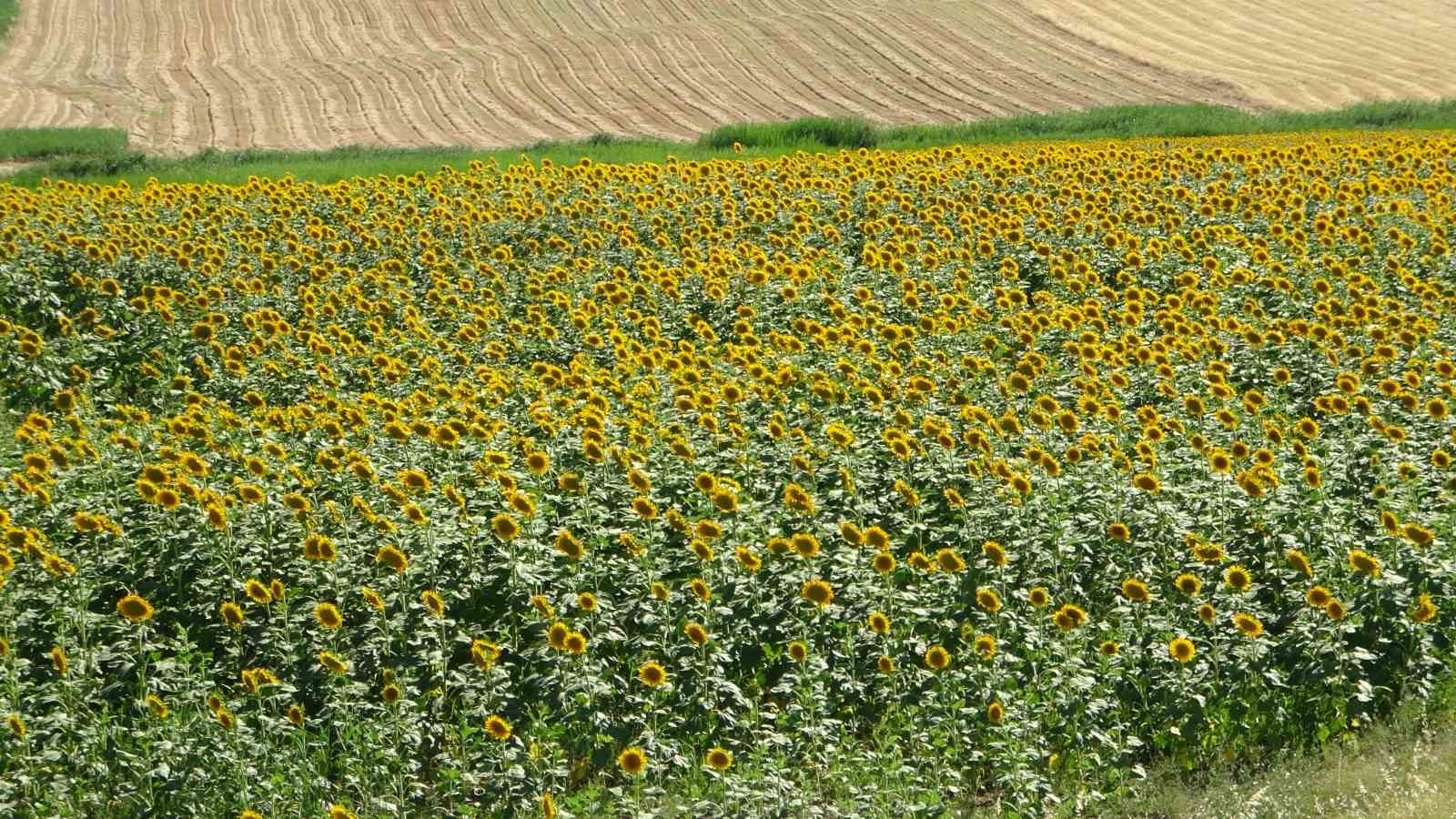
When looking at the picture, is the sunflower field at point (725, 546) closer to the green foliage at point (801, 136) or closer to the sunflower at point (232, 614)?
the sunflower at point (232, 614)

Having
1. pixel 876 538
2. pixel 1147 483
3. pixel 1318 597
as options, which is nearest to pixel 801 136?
pixel 1147 483

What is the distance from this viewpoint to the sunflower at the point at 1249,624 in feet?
18.7

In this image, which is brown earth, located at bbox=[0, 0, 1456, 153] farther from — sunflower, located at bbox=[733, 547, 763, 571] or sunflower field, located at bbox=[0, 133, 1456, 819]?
sunflower, located at bbox=[733, 547, 763, 571]

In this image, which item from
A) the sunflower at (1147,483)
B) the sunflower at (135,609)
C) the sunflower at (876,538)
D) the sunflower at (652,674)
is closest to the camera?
the sunflower at (652,674)

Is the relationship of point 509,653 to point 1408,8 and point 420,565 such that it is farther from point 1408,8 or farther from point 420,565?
point 1408,8

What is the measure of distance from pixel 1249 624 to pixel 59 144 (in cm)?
2388

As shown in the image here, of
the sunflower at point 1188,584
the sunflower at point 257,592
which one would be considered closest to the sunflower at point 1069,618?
the sunflower at point 1188,584

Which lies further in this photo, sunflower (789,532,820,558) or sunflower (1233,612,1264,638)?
sunflower (789,532,820,558)

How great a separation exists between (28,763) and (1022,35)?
1421 inches

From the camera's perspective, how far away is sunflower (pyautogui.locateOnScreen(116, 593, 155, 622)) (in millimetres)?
5895

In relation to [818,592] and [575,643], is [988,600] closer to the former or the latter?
[818,592]

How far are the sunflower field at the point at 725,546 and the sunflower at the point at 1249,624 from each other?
0.07ft

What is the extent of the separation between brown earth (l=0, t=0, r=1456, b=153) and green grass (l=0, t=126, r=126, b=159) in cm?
222

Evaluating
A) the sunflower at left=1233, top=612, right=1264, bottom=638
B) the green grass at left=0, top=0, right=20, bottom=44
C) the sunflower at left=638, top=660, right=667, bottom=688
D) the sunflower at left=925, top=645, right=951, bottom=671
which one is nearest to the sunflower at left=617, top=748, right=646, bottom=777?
the sunflower at left=638, top=660, right=667, bottom=688
